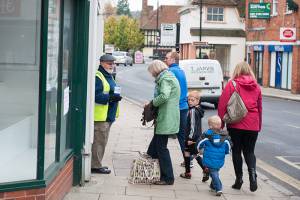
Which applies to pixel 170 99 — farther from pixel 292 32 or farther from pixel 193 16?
pixel 193 16

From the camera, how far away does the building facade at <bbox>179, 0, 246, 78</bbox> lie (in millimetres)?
A: 55562

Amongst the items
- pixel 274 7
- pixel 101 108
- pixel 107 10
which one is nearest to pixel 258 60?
pixel 274 7

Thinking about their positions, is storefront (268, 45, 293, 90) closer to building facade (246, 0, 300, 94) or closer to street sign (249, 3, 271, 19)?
building facade (246, 0, 300, 94)

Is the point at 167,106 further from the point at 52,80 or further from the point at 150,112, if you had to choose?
the point at 52,80

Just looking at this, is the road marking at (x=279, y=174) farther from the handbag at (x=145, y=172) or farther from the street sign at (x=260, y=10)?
the street sign at (x=260, y=10)

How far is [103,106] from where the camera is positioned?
8336 mm

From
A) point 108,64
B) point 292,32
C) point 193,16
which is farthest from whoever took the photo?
point 193,16

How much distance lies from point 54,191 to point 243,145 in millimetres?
2968

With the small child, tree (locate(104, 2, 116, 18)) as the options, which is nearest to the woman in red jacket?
the small child

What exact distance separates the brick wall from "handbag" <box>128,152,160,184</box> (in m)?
1.00

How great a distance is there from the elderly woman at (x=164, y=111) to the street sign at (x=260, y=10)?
3278 cm

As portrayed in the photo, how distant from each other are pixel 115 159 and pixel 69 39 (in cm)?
333

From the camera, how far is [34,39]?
5727 millimetres

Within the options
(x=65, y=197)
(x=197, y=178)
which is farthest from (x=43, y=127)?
(x=197, y=178)
